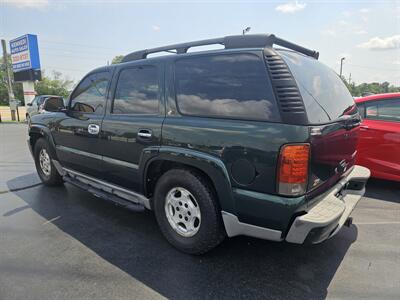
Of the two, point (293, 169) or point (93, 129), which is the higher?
point (93, 129)

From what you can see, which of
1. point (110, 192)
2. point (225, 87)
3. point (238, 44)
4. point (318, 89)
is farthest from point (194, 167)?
point (110, 192)

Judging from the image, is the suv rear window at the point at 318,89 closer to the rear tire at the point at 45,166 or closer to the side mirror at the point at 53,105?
the side mirror at the point at 53,105

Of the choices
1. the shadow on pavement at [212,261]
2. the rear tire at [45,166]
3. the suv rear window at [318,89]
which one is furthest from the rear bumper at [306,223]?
the rear tire at [45,166]

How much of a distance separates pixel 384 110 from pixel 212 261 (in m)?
3.76

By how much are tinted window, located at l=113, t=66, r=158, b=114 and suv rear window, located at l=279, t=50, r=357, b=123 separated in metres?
1.32

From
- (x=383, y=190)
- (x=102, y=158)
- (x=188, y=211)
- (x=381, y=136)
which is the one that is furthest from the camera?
(x=383, y=190)

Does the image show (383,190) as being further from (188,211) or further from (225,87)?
(225,87)

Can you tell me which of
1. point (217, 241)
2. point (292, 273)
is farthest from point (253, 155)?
point (292, 273)

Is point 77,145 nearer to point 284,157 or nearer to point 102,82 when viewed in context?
point 102,82

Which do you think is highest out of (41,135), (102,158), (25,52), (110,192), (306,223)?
(25,52)

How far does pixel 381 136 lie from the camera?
4527 mm

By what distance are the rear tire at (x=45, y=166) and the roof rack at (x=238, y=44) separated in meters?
2.28

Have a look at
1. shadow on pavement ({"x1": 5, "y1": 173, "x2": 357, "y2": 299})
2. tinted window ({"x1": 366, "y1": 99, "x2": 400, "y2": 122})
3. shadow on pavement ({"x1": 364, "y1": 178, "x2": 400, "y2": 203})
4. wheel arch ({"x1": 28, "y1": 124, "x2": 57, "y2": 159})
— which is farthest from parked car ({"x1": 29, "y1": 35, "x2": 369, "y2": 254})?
tinted window ({"x1": 366, "y1": 99, "x2": 400, "y2": 122})

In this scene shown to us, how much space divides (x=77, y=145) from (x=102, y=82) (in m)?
0.93
